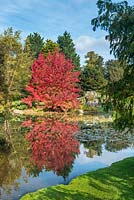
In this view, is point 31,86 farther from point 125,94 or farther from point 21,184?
point 125,94

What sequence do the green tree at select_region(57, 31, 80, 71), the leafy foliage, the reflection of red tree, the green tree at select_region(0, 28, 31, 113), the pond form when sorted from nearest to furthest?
the leafy foliage
the pond
the reflection of red tree
the green tree at select_region(0, 28, 31, 113)
the green tree at select_region(57, 31, 80, 71)

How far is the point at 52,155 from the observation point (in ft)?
42.3

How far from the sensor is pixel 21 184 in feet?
31.1

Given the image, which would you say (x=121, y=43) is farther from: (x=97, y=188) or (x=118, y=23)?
(x=97, y=188)

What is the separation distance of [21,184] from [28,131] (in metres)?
10.1

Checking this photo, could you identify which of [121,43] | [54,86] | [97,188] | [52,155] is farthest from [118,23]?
[54,86]

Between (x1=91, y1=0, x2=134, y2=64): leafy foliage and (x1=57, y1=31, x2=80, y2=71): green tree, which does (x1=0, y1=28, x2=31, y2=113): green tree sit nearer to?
(x1=57, y1=31, x2=80, y2=71): green tree

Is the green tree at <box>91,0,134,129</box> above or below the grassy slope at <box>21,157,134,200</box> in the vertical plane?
above

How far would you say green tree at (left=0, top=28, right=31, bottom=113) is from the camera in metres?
32.9

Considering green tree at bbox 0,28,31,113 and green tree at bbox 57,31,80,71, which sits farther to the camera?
green tree at bbox 57,31,80,71

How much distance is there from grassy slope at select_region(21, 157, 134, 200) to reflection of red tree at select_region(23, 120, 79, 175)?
2352 mm

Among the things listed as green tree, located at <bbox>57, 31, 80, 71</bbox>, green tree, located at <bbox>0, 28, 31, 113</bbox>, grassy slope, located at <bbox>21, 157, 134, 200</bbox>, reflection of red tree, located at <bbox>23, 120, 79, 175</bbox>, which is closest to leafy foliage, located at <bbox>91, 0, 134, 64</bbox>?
grassy slope, located at <bbox>21, 157, 134, 200</bbox>

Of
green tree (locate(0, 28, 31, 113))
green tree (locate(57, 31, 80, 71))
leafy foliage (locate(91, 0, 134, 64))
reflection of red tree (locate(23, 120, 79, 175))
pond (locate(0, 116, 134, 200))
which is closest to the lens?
leafy foliage (locate(91, 0, 134, 64))

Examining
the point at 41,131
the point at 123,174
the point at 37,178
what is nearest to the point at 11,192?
the point at 37,178
